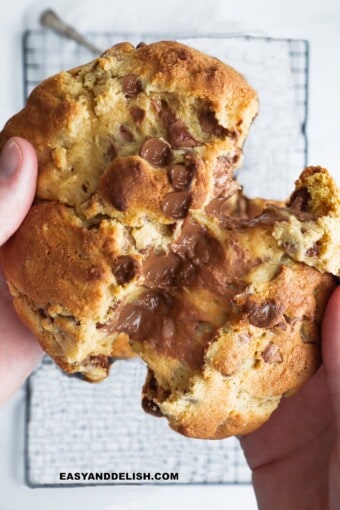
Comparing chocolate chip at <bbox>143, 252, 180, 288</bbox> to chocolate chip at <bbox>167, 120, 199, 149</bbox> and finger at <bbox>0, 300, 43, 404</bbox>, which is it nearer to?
chocolate chip at <bbox>167, 120, 199, 149</bbox>

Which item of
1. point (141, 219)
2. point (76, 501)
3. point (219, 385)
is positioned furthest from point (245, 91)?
point (76, 501)

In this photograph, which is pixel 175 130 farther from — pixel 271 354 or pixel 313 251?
pixel 271 354

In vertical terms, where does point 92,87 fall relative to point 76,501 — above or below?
above

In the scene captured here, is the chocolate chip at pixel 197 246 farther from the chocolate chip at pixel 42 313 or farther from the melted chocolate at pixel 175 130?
the chocolate chip at pixel 42 313

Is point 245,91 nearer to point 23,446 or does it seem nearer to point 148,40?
point 148,40

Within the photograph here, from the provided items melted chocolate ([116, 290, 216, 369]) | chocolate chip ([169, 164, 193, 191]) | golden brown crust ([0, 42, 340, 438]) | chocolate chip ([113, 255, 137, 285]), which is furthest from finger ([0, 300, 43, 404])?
chocolate chip ([169, 164, 193, 191])

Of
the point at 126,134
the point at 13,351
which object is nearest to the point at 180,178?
the point at 126,134

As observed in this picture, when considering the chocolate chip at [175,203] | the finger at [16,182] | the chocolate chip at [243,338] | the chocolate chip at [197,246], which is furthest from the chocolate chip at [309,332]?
the finger at [16,182]
